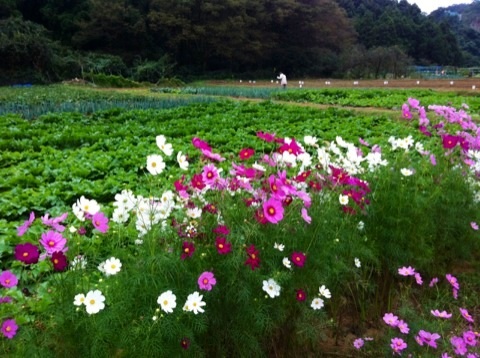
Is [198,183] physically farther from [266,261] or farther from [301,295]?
[301,295]

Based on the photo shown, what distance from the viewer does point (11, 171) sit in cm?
599

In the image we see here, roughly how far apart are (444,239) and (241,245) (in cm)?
201

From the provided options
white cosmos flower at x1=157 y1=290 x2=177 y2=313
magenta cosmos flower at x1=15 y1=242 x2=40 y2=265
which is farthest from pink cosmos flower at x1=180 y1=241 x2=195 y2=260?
magenta cosmos flower at x1=15 y1=242 x2=40 y2=265

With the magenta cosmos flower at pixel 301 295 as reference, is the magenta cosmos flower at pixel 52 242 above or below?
above

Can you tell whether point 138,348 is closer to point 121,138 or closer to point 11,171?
point 11,171

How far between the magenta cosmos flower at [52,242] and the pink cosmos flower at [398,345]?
5.55 feet

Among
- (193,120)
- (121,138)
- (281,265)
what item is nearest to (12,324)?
(281,265)

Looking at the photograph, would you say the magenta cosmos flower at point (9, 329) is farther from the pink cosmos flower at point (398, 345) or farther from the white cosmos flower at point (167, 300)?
the pink cosmos flower at point (398, 345)

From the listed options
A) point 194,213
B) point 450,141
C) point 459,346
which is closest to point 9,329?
point 194,213

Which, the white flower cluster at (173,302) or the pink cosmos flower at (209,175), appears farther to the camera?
the pink cosmos flower at (209,175)

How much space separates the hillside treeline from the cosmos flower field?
30.4 meters

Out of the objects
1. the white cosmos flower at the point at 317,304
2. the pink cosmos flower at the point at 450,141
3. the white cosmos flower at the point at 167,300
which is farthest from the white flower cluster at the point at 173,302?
the pink cosmos flower at the point at 450,141

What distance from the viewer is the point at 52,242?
184 centimetres

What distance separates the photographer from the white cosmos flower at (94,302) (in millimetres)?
1685
